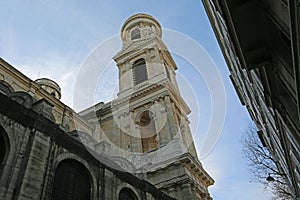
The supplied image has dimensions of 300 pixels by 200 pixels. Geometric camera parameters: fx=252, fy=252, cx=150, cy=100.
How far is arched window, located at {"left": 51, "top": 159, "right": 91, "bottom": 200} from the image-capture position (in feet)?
34.5

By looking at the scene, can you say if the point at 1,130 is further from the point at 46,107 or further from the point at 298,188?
the point at 298,188

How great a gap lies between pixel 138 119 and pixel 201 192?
34.7 feet

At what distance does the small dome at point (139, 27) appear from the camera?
4094 centimetres

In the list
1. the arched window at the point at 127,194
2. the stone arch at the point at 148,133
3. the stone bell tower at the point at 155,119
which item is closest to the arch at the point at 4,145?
the arched window at the point at 127,194

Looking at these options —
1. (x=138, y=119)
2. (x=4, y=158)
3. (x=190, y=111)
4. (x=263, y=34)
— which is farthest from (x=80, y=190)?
(x=190, y=111)

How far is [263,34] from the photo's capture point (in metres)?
6.51

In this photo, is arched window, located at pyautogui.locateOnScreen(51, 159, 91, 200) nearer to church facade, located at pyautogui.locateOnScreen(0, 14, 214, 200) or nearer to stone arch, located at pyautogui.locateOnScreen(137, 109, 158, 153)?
church facade, located at pyautogui.locateOnScreen(0, 14, 214, 200)

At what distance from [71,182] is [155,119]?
54.9 feet

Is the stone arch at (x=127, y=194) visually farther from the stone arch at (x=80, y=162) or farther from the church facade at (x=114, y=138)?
the stone arch at (x=80, y=162)

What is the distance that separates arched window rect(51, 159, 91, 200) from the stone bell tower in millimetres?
6698

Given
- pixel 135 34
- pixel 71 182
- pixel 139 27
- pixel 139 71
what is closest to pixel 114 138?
pixel 139 71

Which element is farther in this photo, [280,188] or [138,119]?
[138,119]

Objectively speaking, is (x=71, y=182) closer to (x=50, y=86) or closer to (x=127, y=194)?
(x=127, y=194)

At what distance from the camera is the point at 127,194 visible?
14438 millimetres
